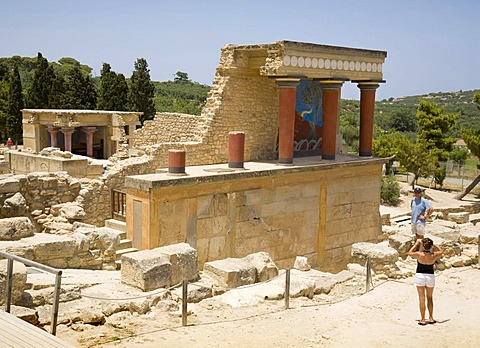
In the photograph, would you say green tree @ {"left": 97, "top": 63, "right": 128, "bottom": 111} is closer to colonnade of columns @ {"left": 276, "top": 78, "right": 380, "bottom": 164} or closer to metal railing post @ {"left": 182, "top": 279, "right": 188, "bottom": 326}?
colonnade of columns @ {"left": 276, "top": 78, "right": 380, "bottom": 164}

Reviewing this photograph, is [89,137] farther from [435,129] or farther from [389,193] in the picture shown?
[435,129]

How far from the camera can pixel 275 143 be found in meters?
15.3

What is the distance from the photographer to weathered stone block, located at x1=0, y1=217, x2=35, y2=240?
28.4ft

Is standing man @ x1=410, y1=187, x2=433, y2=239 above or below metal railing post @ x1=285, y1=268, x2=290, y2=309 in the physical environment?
above

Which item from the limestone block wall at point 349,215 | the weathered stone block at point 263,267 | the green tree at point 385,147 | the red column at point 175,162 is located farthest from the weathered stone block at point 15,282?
the green tree at point 385,147

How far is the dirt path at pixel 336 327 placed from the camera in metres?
6.59

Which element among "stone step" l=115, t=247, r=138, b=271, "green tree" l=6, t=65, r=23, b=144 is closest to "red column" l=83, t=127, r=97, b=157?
"green tree" l=6, t=65, r=23, b=144

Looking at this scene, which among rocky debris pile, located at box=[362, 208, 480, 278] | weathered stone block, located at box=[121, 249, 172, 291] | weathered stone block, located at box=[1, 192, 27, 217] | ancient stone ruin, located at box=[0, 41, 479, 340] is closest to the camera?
weathered stone block, located at box=[121, 249, 172, 291]

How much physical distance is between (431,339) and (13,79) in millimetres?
33293

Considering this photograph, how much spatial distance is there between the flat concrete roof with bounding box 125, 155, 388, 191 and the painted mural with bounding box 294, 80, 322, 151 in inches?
22.1

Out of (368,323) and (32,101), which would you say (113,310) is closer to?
(368,323)

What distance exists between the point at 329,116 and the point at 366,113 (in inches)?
72.1

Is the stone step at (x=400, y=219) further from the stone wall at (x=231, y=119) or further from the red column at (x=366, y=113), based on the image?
the stone wall at (x=231, y=119)

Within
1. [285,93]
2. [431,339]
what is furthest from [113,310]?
[285,93]
